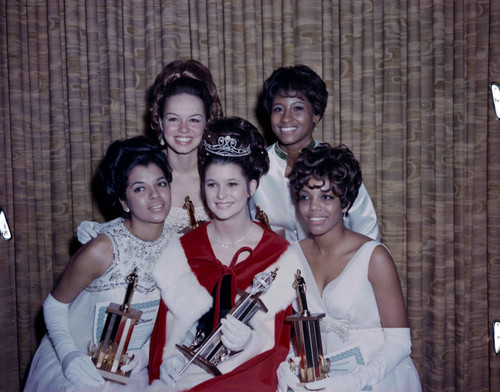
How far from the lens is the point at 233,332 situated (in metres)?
1.80

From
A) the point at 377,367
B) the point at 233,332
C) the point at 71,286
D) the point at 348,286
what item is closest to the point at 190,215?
the point at 71,286

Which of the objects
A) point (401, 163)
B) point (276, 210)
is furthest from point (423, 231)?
point (276, 210)

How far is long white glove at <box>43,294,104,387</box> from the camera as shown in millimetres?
1925

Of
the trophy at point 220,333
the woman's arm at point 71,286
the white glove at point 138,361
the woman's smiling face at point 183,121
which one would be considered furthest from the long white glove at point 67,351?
the woman's smiling face at point 183,121

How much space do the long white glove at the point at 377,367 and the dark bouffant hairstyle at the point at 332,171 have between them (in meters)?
0.66

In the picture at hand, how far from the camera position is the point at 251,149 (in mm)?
2146

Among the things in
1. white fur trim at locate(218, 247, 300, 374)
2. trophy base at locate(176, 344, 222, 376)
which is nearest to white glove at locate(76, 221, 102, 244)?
trophy base at locate(176, 344, 222, 376)

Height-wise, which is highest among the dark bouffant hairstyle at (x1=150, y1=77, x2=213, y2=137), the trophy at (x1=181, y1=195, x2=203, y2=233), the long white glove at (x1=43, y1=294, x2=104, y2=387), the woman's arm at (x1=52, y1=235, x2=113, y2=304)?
the dark bouffant hairstyle at (x1=150, y1=77, x2=213, y2=137)

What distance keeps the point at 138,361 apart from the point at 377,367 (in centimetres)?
111

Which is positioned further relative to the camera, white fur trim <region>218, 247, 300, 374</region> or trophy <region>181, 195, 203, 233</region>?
trophy <region>181, 195, 203, 233</region>

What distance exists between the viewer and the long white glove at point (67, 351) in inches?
75.8

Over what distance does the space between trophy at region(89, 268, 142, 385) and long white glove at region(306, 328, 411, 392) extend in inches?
31.1

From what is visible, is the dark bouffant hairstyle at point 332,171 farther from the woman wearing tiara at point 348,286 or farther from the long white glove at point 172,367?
the long white glove at point 172,367

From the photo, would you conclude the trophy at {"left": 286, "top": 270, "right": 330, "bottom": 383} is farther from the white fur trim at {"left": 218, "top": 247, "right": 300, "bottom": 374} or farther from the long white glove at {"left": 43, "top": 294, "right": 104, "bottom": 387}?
the long white glove at {"left": 43, "top": 294, "right": 104, "bottom": 387}
